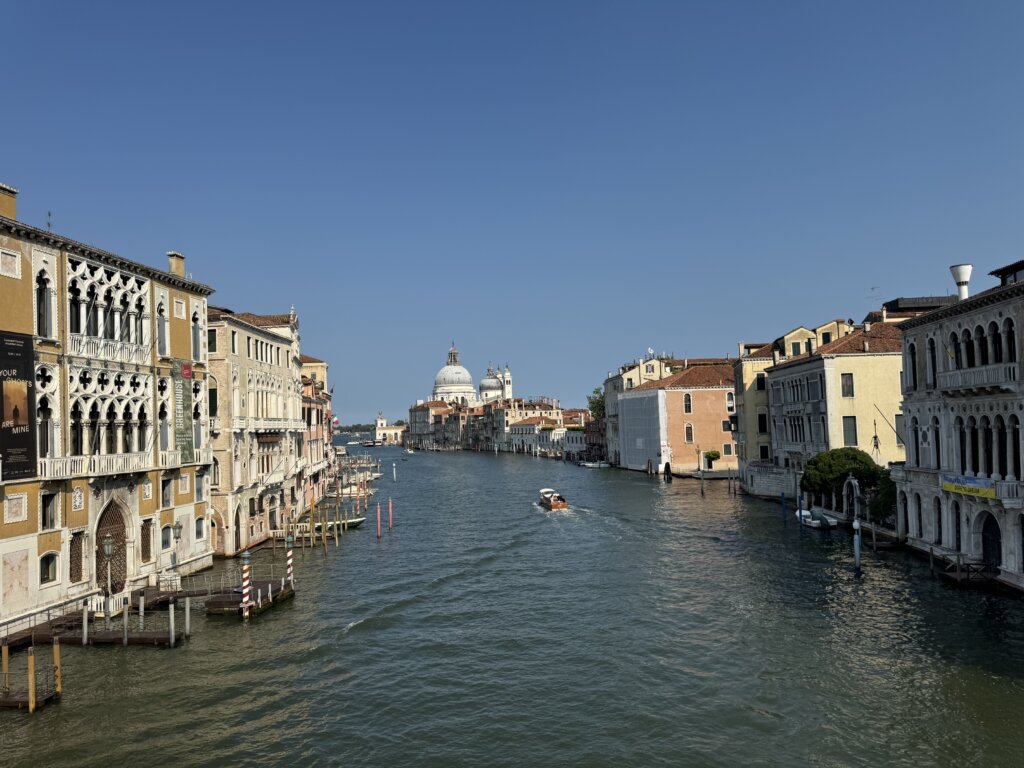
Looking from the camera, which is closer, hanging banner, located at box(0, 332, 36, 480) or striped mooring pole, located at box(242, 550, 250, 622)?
hanging banner, located at box(0, 332, 36, 480)

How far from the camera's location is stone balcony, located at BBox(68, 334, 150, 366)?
24.6m

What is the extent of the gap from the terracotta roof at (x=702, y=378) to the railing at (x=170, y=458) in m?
61.2

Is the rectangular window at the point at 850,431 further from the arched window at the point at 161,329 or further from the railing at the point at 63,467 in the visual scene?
the railing at the point at 63,467

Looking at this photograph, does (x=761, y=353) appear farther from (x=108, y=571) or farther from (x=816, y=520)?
(x=108, y=571)

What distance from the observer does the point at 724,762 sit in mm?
15375

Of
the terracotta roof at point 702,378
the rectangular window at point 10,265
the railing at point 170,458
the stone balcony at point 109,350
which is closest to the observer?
the rectangular window at point 10,265

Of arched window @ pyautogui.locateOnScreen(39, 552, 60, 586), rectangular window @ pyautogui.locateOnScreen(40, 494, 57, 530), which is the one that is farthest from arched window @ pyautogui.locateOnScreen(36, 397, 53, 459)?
arched window @ pyautogui.locateOnScreen(39, 552, 60, 586)

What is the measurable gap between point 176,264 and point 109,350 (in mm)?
6902

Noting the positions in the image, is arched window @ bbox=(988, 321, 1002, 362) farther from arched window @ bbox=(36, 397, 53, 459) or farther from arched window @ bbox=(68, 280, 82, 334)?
arched window @ bbox=(36, 397, 53, 459)

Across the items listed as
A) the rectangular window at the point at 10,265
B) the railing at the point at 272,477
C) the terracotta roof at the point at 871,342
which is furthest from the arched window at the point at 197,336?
the terracotta roof at the point at 871,342

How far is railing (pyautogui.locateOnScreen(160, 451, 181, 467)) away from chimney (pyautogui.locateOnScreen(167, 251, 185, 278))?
7066mm

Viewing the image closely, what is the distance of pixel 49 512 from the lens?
2327 centimetres

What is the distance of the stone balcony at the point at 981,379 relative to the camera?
24125 mm

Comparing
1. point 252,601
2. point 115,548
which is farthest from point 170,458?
point 252,601
